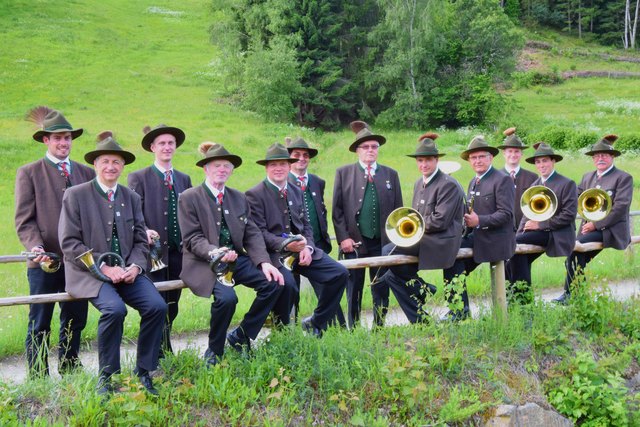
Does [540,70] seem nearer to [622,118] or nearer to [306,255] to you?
[622,118]

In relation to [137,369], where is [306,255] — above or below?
above

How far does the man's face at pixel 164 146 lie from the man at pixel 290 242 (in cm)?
94

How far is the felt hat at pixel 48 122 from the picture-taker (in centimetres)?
654

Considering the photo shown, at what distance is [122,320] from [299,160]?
3.10 m

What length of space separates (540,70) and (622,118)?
17.6m

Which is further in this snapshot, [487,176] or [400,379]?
[487,176]

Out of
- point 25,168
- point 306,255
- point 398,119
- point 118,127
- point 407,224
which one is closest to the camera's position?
point 25,168

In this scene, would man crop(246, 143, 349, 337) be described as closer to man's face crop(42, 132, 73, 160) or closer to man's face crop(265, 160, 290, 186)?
man's face crop(265, 160, 290, 186)

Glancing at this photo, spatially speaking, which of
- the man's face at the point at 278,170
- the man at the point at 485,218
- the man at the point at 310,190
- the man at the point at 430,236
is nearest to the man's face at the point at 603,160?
the man at the point at 485,218

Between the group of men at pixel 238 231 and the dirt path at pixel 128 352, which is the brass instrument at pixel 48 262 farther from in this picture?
the dirt path at pixel 128 352

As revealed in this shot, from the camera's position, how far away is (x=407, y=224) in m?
7.60

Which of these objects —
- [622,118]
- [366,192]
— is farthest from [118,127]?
[622,118]

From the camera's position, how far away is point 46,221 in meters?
6.51

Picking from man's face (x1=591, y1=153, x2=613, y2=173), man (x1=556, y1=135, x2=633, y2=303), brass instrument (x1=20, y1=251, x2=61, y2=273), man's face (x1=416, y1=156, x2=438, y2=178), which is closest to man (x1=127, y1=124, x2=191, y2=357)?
brass instrument (x1=20, y1=251, x2=61, y2=273)
